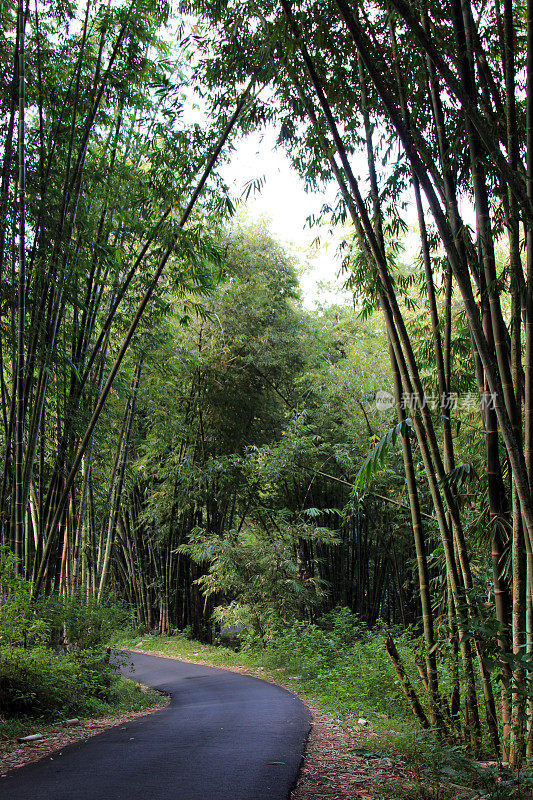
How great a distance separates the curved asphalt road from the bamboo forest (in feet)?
0.15

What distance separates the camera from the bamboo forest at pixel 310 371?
7.69 feet

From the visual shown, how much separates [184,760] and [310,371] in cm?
636

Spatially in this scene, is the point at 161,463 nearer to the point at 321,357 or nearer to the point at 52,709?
the point at 321,357

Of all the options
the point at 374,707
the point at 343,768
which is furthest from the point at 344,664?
the point at 343,768

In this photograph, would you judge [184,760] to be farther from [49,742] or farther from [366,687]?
[366,687]

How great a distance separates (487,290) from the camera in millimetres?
2361

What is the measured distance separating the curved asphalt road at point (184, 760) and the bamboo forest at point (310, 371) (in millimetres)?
47

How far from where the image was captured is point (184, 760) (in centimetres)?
277

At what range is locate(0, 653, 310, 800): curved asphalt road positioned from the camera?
2238 millimetres

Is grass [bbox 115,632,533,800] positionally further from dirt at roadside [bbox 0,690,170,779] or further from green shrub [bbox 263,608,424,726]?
dirt at roadside [bbox 0,690,170,779]
